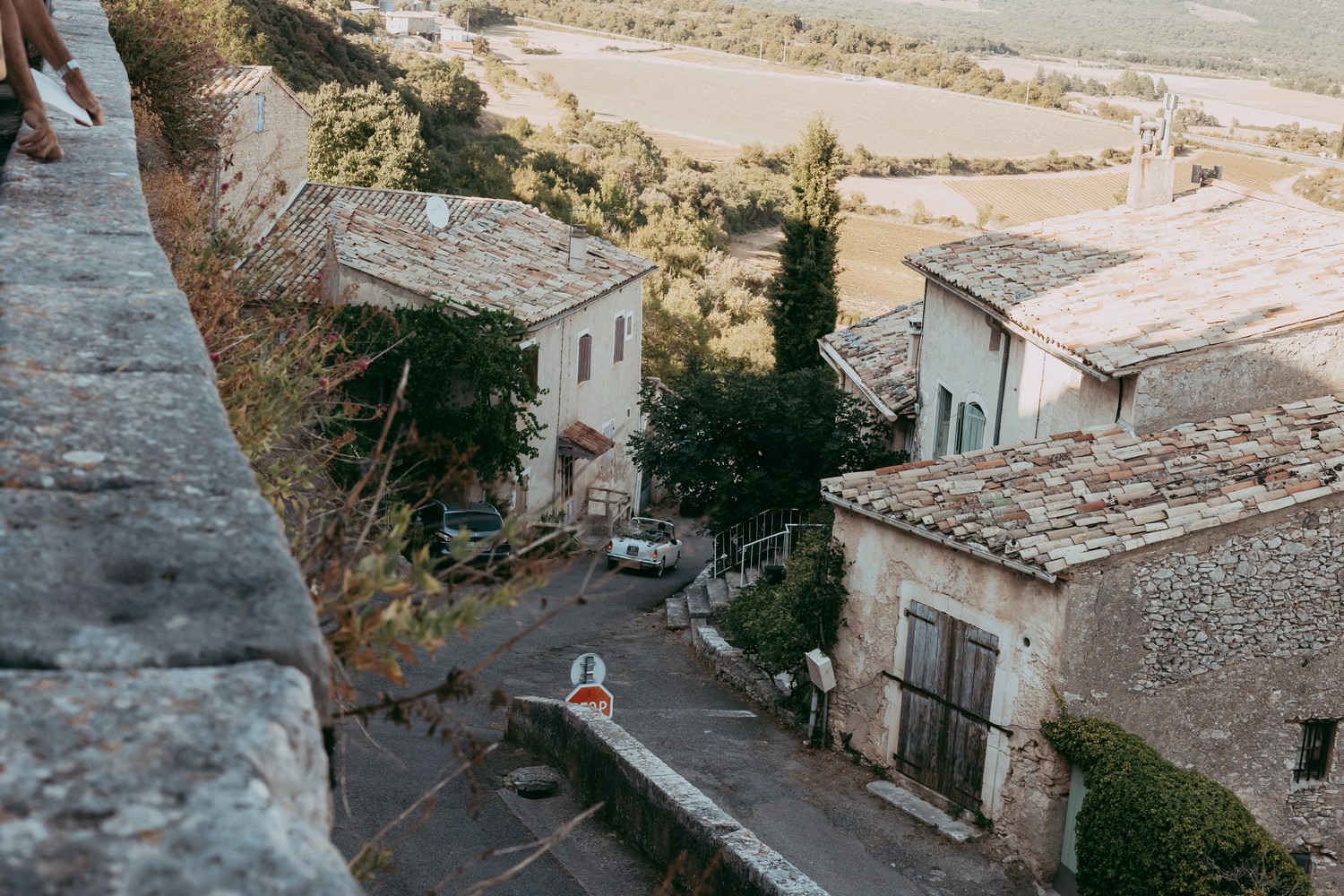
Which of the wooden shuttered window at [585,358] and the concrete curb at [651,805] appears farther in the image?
the wooden shuttered window at [585,358]

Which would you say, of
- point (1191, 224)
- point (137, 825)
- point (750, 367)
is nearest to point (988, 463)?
point (1191, 224)

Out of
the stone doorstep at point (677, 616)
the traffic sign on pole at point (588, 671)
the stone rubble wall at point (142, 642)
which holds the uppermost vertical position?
the stone rubble wall at point (142, 642)

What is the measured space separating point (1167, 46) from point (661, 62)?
93.7 m

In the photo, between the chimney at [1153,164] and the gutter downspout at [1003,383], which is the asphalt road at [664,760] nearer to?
the gutter downspout at [1003,383]

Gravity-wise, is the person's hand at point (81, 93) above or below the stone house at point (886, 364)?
above

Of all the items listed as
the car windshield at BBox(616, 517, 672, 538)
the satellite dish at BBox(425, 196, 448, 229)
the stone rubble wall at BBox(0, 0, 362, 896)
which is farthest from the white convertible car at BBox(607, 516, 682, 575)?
the stone rubble wall at BBox(0, 0, 362, 896)

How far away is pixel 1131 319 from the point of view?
14.6m

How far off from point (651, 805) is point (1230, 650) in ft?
21.0

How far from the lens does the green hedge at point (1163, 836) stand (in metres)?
9.91

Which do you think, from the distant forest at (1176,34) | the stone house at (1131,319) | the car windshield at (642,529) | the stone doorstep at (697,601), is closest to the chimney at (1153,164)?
the stone house at (1131,319)

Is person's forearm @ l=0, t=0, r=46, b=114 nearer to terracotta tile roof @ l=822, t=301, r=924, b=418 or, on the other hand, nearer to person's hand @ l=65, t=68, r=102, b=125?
person's hand @ l=65, t=68, r=102, b=125

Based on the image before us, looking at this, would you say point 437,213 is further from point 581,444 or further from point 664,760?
point 664,760

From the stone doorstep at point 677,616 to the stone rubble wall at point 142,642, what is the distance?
672 inches

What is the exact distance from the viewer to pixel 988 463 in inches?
525
